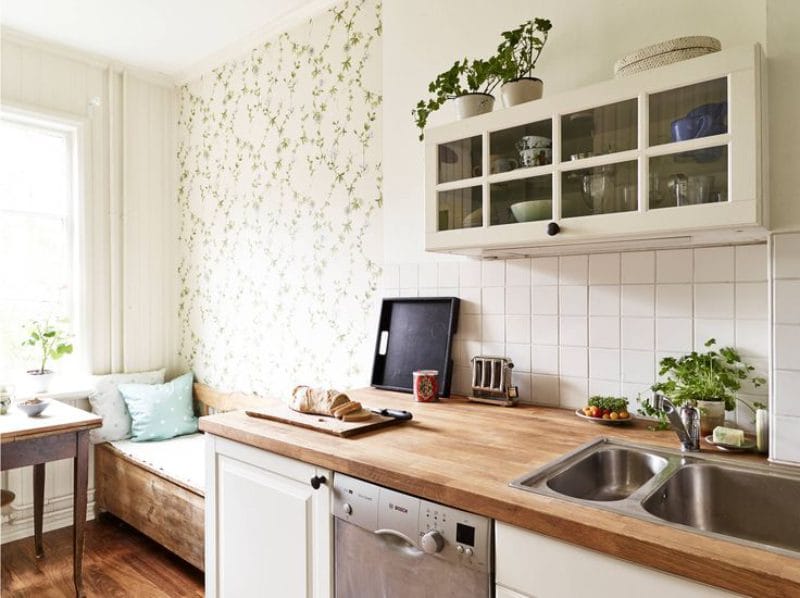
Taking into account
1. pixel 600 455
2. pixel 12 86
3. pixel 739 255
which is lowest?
pixel 600 455

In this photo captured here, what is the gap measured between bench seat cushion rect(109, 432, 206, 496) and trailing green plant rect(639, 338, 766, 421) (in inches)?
73.4

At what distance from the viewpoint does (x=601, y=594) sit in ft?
3.04

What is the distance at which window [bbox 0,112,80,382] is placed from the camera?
295cm

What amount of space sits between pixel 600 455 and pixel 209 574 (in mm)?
1350

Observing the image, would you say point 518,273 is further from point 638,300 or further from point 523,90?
point 523,90

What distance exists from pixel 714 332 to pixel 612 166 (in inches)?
22.8

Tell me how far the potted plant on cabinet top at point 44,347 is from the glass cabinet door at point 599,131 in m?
2.81

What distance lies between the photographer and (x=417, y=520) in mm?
1183

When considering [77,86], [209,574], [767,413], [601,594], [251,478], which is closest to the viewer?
[601,594]

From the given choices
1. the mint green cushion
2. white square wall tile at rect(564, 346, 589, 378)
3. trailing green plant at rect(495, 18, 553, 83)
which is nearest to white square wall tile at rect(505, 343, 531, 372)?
white square wall tile at rect(564, 346, 589, 378)

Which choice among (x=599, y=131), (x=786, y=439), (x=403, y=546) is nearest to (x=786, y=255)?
(x=786, y=439)

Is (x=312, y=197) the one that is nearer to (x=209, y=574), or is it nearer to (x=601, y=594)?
(x=209, y=574)

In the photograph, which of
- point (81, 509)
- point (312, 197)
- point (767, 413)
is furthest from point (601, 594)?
point (81, 509)

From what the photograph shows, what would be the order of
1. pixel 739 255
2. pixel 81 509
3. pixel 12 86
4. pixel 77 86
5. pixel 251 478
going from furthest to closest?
pixel 77 86, pixel 12 86, pixel 81 509, pixel 251 478, pixel 739 255
